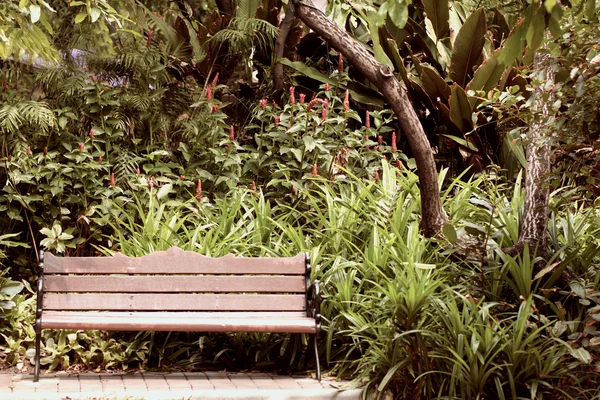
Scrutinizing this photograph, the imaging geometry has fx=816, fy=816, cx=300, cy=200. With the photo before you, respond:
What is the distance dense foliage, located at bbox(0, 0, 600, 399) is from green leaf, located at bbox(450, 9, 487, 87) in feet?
0.07

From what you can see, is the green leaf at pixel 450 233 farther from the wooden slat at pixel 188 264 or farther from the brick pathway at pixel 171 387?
the brick pathway at pixel 171 387

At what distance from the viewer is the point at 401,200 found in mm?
6285

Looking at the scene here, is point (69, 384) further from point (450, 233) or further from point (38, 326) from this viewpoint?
point (450, 233)

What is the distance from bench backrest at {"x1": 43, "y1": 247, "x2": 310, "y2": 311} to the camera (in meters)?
5.74

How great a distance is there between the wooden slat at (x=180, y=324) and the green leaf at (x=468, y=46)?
404 cm

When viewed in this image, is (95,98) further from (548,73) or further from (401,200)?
(548,73)

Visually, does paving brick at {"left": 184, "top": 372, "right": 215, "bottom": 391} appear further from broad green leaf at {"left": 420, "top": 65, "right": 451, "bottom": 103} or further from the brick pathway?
broad green leaf at {"left": 420, "top": 65, "right": 451, "bottom": 103}

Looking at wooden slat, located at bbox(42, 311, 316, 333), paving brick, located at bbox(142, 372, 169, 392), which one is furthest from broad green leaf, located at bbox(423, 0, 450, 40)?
paving brick, located at bbox(142, 372, 169, 392)

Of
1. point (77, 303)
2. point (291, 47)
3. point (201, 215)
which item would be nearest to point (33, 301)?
point (77, 303)

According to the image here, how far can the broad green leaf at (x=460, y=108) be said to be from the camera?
26.0 ft

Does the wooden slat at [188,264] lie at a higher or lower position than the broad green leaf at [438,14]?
lower

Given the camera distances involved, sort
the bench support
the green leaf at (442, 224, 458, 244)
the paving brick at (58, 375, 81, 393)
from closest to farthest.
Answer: the paving brick at (58, 375, 81, 393), the bench support, the green leaf at (442, 224, 458, 244)

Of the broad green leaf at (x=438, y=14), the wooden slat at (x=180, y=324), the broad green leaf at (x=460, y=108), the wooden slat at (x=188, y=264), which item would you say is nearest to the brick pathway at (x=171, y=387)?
the wooden slat at (x=180, y=324)

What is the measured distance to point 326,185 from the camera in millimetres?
6832
